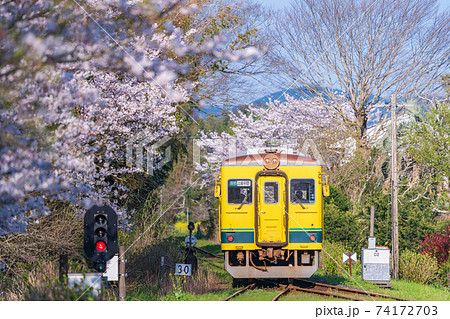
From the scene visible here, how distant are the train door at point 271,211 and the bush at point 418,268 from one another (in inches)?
380

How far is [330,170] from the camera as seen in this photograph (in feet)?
97.9

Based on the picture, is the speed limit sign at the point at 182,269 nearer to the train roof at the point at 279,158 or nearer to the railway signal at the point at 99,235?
the train roof at the point at 279,158

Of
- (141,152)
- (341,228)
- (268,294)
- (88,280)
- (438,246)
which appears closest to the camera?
(88,280)

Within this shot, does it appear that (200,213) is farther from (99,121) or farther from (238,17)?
(99,121)

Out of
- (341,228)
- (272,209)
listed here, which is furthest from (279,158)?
(341,228)

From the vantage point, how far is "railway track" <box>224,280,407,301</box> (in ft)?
47.9

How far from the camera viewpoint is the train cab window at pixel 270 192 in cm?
1569

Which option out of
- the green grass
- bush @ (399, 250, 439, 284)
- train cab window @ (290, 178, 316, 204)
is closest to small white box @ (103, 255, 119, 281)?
the green grass

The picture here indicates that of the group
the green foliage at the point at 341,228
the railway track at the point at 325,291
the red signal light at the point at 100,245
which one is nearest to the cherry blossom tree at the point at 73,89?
the red signal light at the point at 100,245

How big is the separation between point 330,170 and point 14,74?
74.6 feet

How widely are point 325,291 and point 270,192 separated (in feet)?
10.0

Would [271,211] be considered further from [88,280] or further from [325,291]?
[88,280]

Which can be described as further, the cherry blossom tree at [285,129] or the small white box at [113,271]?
the cherry blossom tree at [285,129]

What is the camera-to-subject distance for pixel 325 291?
16.1 m
